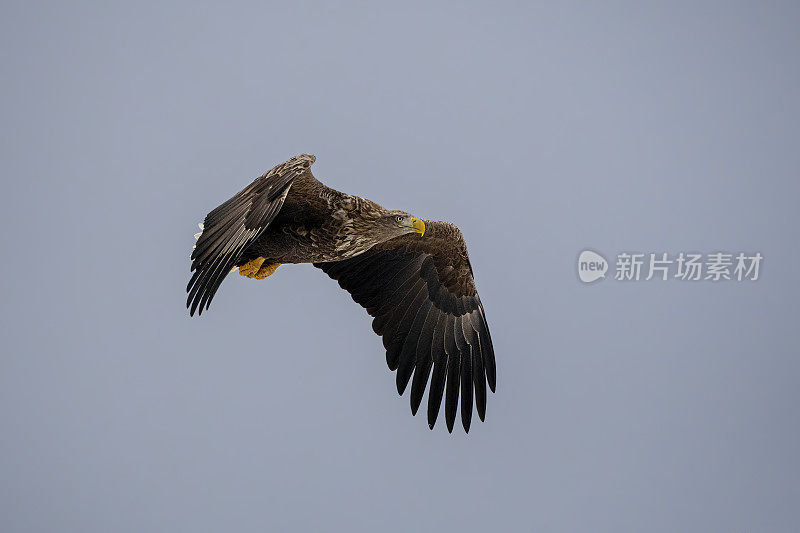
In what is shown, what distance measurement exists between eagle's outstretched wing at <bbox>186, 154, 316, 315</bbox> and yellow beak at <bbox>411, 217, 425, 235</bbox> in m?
0.88

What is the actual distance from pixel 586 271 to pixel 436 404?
291 cm

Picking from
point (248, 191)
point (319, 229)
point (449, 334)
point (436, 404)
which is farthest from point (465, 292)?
point (248, 191)

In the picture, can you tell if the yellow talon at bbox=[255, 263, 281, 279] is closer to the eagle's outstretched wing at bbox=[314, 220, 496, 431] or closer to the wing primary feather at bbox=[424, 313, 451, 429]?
the eagle's outstretched wing at bbox=[314, 220, 496, 431]

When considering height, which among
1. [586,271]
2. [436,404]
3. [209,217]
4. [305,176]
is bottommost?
[436,404]

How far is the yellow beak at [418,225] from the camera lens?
6988 mm

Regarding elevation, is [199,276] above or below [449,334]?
below

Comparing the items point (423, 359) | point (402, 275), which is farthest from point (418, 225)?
point (423, 359)

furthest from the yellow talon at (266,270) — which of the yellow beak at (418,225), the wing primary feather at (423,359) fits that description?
the wing primary feather at (423,359)

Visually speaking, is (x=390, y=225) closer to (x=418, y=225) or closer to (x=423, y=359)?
(x=418, y=225)

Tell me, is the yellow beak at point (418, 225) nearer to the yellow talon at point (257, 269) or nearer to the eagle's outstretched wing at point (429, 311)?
the eagle's outstretched wing at point (429, 311)

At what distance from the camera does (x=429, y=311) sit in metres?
7.86

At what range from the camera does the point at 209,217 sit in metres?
6.40

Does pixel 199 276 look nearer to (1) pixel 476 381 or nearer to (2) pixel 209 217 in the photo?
(2) pixel 209 217

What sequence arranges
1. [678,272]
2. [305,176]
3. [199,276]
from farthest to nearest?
[678,272]
[305,176]
[199,276]
